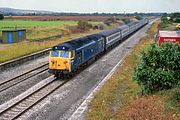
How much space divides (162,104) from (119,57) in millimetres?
21977

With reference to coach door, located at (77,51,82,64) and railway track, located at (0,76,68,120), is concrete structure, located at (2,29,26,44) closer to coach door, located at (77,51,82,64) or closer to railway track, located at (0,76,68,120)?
coach door, located at (77,51,82,64)

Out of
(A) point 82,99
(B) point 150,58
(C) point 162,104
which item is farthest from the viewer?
(A) point 82,99

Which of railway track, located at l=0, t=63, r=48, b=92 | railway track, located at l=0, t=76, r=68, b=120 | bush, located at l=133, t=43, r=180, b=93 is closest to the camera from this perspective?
railway track, located at l=0, t=76, r=68, b=120

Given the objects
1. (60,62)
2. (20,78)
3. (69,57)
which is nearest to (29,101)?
(60,62)

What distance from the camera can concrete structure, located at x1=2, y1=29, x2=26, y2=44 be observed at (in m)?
48.7

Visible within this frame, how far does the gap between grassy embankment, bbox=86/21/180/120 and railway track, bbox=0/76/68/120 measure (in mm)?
3331

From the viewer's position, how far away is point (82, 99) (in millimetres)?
20188

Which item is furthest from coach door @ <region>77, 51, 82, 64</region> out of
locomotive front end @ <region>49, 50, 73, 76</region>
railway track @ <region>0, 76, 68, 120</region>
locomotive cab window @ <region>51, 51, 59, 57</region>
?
railway track @ <region>0, 76, 68, 120</region>

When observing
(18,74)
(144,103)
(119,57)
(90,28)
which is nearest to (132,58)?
(119,57)

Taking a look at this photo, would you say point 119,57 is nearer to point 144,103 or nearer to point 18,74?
point 18,74

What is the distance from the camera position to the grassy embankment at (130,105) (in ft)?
47.9

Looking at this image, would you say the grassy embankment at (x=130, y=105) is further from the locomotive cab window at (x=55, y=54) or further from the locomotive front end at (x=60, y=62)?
the locomotive cab window at (x=55, y=54)

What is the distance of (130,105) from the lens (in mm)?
16547

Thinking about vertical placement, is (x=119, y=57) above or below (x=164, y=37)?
below
